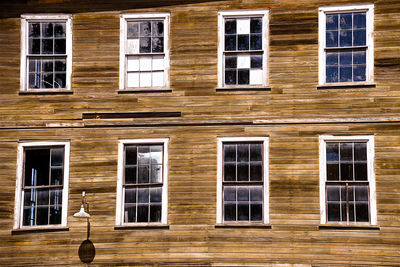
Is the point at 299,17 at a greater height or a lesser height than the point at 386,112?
greater

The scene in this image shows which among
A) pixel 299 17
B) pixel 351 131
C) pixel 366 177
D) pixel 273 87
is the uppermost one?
pixel 299 17

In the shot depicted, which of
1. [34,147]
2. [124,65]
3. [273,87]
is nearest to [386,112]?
[273,87]

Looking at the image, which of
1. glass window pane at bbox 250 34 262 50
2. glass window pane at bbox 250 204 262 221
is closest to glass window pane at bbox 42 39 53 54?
glass window pane at bbox 250 34 262 50

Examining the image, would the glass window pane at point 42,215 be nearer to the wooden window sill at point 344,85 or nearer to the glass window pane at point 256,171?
the glass window pane at point 256,171

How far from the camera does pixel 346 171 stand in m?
16.7

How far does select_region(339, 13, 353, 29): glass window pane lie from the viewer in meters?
17.3

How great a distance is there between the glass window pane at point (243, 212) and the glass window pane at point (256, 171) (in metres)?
0.68

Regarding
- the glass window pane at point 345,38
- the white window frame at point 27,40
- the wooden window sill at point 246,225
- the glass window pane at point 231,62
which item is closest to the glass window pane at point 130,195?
the wooden window sill at point 246,225

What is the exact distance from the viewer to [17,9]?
1830cm

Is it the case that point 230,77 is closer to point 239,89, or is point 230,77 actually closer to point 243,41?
point 239,89

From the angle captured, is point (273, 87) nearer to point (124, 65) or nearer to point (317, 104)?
point (317, 104)

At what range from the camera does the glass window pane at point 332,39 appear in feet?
56.6

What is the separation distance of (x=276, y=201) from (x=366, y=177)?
85.9 inches

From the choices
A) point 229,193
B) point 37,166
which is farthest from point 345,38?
point 37,166
